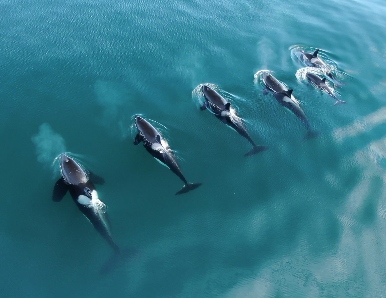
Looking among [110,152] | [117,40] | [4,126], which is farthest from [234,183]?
[117,40]

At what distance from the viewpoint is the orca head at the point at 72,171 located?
1107 inches

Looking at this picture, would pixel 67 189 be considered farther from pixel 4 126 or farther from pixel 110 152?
Result: pixel 4 126

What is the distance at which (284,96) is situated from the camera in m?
36.8

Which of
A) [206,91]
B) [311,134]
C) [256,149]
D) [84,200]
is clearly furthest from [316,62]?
[84,200]

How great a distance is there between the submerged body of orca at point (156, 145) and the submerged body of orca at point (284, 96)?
476 inches

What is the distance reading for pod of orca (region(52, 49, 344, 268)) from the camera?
2747cm

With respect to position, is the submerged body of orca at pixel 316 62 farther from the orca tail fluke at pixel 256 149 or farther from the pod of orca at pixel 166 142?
the orca tail fluke at pixel 256 149

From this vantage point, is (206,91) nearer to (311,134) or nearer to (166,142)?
(166,142)

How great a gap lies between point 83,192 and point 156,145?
678 cm

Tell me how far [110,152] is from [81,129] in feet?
11.7

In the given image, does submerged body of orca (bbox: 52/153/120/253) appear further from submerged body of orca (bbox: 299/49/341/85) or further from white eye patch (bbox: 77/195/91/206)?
submerged body of orca (bbox: 299/49/341/85)

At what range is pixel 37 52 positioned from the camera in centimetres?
4009

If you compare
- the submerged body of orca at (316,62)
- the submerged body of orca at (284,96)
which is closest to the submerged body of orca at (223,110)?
the submerged body of orca at (284,96)

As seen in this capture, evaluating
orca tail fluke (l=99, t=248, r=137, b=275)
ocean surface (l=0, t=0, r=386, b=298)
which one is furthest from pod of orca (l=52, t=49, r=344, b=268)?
ocean surface (l=0, t=0, r=386, b=298)
